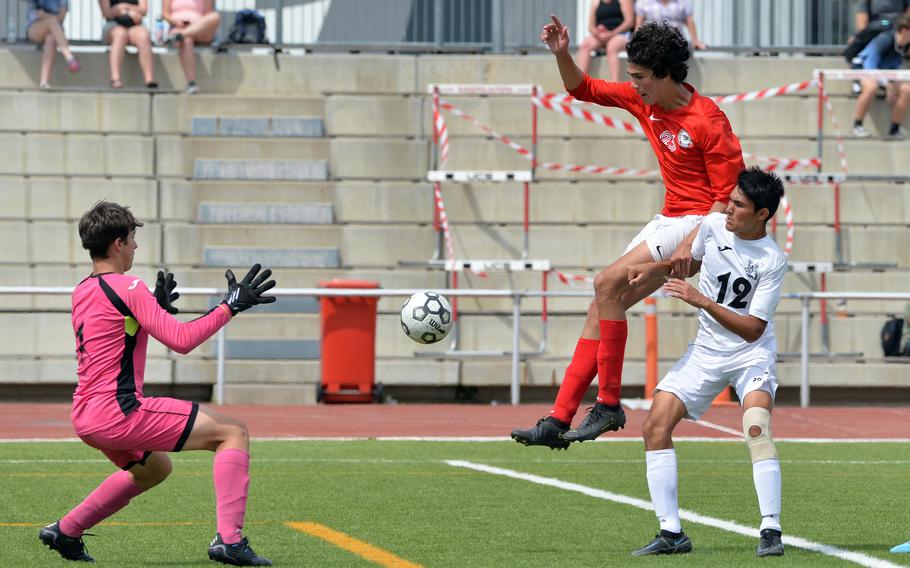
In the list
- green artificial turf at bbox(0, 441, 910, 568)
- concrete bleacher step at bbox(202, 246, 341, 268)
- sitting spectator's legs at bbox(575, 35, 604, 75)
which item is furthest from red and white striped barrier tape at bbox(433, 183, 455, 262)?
green artificial turf at bbox(0, 441, 910, 568)

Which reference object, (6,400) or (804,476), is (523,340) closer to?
(6,400)

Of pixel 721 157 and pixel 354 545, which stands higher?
pixel 721 157

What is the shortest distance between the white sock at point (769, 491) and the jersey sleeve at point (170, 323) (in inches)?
101

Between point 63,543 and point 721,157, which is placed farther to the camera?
point 721,157

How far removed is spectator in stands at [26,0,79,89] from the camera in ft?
69.4

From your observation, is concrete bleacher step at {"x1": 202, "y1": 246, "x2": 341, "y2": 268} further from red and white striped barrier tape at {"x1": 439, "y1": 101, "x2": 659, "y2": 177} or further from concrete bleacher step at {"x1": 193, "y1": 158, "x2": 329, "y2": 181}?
red and white striped barrier tape at {"x1": 439, "y1": 101, "x2": 659, "y2": 177}

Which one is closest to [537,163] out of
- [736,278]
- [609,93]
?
[609,93]

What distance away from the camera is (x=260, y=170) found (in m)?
20.7

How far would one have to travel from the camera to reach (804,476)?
38.8ft

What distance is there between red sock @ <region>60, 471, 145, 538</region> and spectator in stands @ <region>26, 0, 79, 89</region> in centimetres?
1433

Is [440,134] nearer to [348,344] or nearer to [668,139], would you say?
[348,344]

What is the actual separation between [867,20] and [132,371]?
16.5m

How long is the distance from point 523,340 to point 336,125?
3.95 meters

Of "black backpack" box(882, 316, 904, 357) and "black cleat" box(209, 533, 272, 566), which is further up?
"black backpack" box(882, 316, 904, 357)
